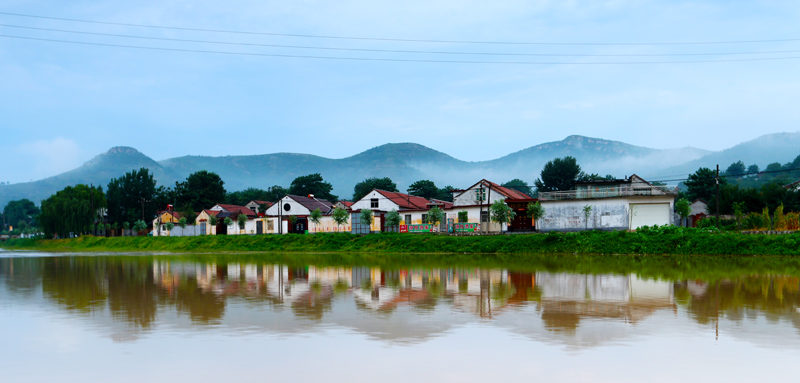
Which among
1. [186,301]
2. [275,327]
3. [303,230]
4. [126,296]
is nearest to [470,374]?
[275,327]

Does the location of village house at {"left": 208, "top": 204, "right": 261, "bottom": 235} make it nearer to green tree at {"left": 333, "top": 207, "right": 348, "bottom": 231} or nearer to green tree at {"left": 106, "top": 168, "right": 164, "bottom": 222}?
green tree at {"left": 333, "top": 207, "right": 348, "bottom": 231}

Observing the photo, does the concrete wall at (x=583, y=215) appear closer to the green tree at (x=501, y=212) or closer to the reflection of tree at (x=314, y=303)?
the green tree at (x=501, y=212)

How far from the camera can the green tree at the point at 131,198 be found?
109062mm

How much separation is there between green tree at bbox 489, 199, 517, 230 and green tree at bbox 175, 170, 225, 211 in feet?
220

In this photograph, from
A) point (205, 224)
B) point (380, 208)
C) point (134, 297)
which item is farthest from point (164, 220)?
point (134, 297)

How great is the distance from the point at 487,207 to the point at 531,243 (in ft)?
44.8

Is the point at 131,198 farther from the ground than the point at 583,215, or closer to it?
farther from the ground

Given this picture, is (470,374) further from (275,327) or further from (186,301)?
(186,301)

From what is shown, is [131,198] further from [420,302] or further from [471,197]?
[420,302]

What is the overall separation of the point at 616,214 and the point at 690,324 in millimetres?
43777

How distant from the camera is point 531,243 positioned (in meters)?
50.2

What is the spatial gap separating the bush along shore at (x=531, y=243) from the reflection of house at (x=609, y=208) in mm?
7783

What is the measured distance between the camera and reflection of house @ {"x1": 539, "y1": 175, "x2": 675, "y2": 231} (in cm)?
5512

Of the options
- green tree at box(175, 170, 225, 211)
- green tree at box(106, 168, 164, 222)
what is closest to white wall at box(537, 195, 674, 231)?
green tree at box(175, 170, 225, 211)
